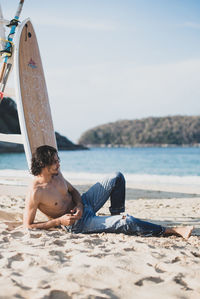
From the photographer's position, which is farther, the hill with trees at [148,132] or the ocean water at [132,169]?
the hill with trees at [148,132]

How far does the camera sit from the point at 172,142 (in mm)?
55688

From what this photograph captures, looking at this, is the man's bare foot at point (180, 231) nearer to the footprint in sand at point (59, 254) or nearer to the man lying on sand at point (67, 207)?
the man lying on sand at point (67, 207)

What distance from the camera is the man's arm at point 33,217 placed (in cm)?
285

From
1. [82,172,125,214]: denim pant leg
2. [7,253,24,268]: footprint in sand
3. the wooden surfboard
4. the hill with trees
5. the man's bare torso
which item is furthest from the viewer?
the hill with trees

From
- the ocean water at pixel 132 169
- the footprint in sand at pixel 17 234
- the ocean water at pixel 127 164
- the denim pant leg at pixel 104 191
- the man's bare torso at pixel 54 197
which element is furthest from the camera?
the ocean water at pixel 127 164

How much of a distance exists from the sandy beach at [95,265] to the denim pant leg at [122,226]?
8cm

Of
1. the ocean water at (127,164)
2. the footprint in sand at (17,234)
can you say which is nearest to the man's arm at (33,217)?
the footprint in sand at (17,234)

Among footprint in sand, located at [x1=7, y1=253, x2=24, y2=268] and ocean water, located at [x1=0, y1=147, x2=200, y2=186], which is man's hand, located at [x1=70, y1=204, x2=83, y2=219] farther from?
ocean water, located at [x1=0, y1=147, x2=200, y2=186]

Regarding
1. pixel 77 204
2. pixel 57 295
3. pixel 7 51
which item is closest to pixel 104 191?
pixel 77 204

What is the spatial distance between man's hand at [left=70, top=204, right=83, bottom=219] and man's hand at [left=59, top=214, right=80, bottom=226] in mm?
30

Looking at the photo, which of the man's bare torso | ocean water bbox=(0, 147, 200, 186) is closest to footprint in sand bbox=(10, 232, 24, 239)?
the man's bare torso

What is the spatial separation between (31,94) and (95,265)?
2905 mm

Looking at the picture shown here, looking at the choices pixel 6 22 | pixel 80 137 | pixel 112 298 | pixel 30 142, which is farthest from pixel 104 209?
pixel 80 137

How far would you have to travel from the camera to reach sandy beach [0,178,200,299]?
1.78m
